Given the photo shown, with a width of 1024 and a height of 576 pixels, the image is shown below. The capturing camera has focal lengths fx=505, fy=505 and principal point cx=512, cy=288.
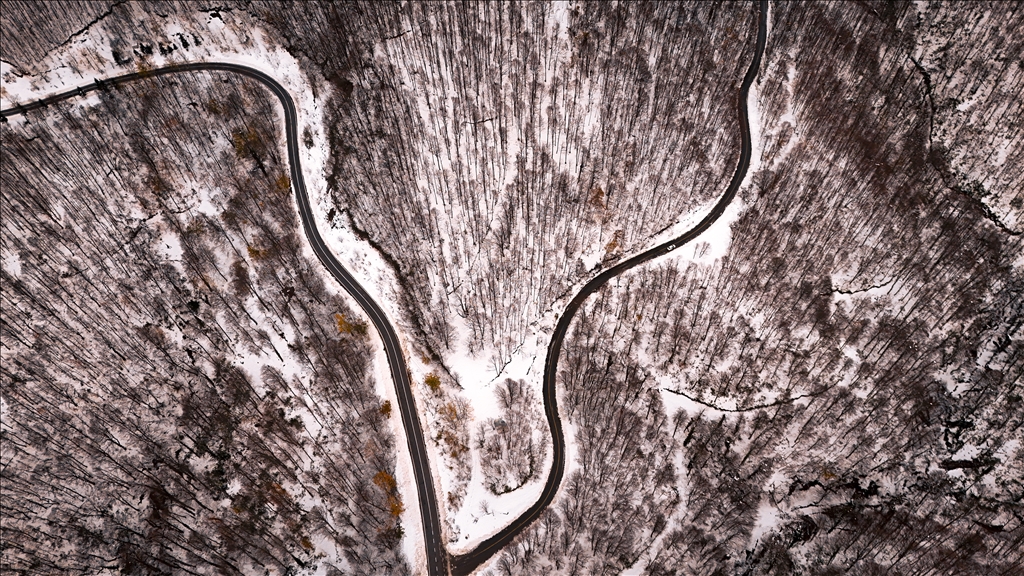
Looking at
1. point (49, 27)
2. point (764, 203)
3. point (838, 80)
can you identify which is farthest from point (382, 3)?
point (838, 80)

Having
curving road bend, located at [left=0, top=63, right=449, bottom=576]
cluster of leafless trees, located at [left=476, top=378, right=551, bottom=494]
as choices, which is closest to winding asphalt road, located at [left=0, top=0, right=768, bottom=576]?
curving road bend, located at [left=0, top=63, right=449, bottom=576]

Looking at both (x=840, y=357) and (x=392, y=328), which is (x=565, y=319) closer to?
(x=392, y=328)

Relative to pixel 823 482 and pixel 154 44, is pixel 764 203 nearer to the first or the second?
pixel 823 482

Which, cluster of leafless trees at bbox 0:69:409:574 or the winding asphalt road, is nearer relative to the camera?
cluster of leafless trees at bbox 0:69:409:574

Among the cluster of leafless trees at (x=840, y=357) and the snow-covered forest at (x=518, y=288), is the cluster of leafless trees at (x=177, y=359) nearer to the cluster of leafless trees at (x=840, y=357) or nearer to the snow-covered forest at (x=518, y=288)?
the snow-covered forest at (x=518, y=288)

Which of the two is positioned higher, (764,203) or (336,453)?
(764,203)

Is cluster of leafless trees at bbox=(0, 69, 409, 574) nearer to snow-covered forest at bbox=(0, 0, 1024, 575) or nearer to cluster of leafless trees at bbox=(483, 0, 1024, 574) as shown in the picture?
snow-covered forest at bbox=(0, 0, 1024, 575)
